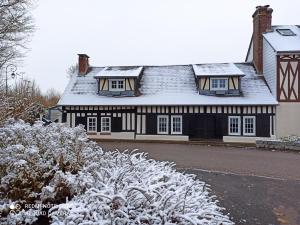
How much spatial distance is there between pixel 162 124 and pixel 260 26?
878 centimetres

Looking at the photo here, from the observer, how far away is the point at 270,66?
69.4 feet

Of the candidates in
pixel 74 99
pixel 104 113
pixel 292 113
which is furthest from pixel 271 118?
pixel 74 99

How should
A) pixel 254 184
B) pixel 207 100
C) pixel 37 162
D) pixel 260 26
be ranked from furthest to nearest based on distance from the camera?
pixel 260 26
pixel 207 100
pixel 254 184
pixel 37 162

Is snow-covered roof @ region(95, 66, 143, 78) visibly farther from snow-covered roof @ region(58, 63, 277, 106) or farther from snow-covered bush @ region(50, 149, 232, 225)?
snow-covered bush @ region(50, 149, 232, 225)

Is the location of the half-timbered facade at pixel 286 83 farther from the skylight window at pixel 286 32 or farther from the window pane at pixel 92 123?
the window pane at pixel 92 123

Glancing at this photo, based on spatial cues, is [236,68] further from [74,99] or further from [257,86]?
[74,99]

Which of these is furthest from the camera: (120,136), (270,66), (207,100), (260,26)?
(260,26)

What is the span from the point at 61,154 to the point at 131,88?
638 inches

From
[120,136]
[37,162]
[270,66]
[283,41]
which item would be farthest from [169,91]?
[37,162]

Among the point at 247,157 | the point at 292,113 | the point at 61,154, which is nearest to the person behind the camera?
the point at 61,154

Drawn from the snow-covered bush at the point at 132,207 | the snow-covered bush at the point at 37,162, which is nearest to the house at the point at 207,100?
the snow-covered bush at the point at 37,162

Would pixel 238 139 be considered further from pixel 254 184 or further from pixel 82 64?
pixel 254 184

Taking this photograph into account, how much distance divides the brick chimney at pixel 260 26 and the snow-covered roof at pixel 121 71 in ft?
24.8

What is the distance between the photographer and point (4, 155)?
5.73m
